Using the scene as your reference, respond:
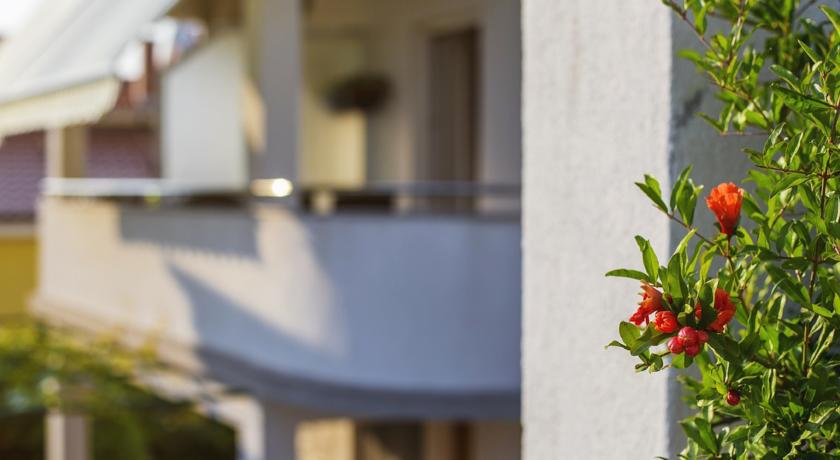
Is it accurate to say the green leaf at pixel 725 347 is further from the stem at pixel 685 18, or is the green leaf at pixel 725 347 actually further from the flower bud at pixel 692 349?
the stem at pixel 685 18

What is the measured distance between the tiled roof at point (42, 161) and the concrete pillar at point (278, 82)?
61.0ft

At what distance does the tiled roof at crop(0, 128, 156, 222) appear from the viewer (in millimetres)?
28703

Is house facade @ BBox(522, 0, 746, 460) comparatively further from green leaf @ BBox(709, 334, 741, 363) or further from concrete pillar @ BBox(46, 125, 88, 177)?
concrete pillar @ BBox(46, 125, 88, 177)

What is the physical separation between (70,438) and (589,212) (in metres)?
6.19

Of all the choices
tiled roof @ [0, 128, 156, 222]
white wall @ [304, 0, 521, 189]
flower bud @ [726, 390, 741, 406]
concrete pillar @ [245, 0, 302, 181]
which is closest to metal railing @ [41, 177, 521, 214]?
concrete pillar @ [245, 0, 302, 181]

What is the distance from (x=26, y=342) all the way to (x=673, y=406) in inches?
601

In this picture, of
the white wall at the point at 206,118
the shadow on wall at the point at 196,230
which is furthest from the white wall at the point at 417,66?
the shadow on wall at the point at 196,230

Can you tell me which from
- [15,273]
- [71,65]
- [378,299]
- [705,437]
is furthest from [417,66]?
[15,273]

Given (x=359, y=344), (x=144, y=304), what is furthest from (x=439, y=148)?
(x=359, y=344)

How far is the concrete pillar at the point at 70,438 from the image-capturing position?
8.11 m

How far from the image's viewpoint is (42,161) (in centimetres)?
2970

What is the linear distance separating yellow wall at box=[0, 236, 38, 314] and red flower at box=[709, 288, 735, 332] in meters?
26.5

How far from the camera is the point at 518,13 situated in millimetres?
11594

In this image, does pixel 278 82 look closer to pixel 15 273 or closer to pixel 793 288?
pixel 793 288
